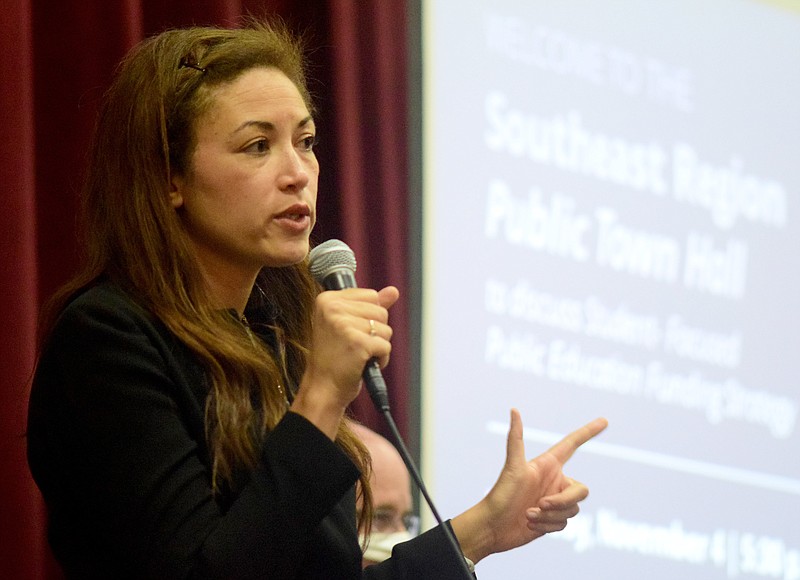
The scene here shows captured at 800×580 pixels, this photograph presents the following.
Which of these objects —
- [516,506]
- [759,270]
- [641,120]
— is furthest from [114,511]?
[759,270]

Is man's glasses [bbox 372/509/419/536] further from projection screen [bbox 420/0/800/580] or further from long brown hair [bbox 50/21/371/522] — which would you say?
long brown hair [bbox 50/21/371/522]

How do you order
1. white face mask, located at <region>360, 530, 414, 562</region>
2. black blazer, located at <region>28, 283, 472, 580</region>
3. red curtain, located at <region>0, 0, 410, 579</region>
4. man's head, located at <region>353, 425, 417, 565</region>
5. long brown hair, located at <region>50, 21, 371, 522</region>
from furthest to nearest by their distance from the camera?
man's head, located at <region>353, 425, 417, 565</region> → white face mask, located at <region>360, 530, 414, 562</region> → red curtain, located at <region>0, 0, 410, 579</region> → long brown hair, located at <region>50, 21, 371, 522</region> → black blazer, located at <region>28, 283, 472, 580</region>

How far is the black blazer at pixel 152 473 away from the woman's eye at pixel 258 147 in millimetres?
240

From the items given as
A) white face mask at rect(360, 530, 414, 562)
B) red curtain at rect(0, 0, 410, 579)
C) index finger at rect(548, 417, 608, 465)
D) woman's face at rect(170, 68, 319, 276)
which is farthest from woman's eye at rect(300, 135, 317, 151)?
white face mask at rect(360, 530, 414, 562)

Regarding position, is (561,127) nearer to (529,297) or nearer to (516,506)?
(529,297)

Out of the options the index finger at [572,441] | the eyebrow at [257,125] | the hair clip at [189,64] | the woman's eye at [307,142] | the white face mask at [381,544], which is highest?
the hair clip at [189,64]

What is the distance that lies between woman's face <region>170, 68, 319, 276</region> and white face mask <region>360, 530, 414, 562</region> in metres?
1.13

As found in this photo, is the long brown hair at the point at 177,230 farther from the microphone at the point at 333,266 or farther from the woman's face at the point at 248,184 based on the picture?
the microphone at the point at 333,266

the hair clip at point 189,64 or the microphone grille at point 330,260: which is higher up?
the hair clip at point 189,64

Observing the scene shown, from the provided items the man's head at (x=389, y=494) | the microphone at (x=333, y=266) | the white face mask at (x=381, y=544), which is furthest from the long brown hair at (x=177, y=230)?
the man's head at (x=389, y=494)

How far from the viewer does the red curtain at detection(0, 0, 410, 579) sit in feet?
7.10

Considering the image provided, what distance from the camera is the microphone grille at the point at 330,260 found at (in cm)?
141

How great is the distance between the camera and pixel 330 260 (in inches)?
55.7

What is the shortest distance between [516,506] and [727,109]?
192 cm
